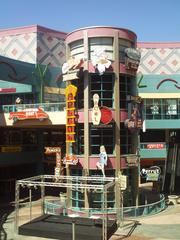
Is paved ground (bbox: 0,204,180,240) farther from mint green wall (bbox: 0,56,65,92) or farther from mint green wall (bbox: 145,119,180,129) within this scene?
mint green wall (bbox: 145,119,180,129)

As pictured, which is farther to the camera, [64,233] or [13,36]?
[13,36]

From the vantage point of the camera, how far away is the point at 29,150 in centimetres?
5712

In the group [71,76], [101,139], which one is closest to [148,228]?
[101,139]

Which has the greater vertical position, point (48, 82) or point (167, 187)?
point (48, 82)

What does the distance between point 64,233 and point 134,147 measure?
15574 mm

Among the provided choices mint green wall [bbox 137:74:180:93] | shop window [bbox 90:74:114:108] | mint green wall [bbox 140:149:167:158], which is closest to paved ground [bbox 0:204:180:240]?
shop window [bbox 90:74:114:108]

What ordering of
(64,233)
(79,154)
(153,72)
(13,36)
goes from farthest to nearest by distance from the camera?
(153,72)
(13,36)
(79,154)
(64,233)

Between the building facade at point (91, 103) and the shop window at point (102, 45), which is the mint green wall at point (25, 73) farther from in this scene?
the shop window at point (102, 45)

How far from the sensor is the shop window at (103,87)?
134ft

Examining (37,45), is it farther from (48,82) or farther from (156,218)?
(156,218)

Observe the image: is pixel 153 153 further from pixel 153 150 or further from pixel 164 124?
pixel 164 124

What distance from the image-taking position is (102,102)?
41.0m

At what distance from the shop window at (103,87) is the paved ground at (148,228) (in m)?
11.9

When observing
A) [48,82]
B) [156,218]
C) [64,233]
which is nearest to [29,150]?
[48,82]
